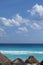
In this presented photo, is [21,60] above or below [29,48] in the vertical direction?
below

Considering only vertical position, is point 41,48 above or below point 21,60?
above

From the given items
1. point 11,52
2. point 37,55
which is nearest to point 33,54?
point 37,55

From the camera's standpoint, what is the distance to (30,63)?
371cm

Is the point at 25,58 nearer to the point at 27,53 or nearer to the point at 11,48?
the point at 27,53

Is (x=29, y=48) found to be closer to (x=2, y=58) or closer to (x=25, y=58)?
(x=25, y=58)

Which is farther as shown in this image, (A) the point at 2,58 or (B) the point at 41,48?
(B) the point at 41,48

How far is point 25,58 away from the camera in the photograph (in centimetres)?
378

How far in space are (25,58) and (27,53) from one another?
0.12 meters

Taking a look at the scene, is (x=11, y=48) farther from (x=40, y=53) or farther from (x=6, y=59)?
(x=40, y=53)

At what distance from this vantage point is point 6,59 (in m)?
3.74

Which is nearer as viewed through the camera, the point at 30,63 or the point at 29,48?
the point at 30,63

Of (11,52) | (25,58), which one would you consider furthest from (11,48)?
(25,58)

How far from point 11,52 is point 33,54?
1.38ft

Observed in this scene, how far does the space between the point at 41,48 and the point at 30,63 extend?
46cm
